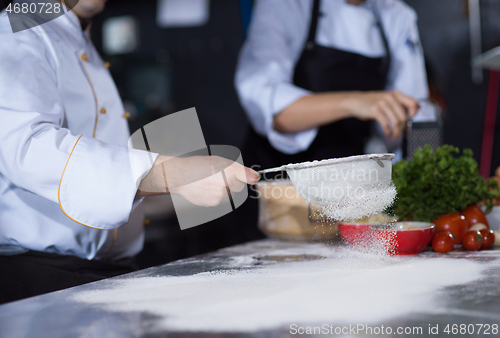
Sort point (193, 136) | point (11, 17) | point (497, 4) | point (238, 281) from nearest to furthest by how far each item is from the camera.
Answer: point (238, 281) → point (11, 17) → point (193, 136) → point (497, 4)

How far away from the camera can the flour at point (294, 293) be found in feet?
1.91

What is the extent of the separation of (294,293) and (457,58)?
225cm

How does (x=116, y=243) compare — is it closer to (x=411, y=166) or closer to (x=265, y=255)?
(x=265, y=255)

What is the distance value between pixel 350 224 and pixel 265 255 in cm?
22

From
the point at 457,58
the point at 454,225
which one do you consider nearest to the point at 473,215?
the point at 454,225

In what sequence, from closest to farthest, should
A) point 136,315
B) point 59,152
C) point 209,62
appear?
1. point 136,315
2. point 59,152
3. point 209,62

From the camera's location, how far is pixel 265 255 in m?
1.04

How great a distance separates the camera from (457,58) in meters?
2.45

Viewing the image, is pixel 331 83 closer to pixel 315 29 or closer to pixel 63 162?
pixel 315 29

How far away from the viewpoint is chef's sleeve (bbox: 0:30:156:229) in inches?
32.1

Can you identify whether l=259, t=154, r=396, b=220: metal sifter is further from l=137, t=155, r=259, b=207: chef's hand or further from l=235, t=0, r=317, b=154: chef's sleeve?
l=235, t=0, r=317, b=154: chef's sleeve

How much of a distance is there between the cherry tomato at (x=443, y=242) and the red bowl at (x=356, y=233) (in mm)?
153

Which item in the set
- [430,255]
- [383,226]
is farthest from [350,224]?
[430,255]

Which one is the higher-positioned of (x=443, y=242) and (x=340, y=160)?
(x=340, y=160)
